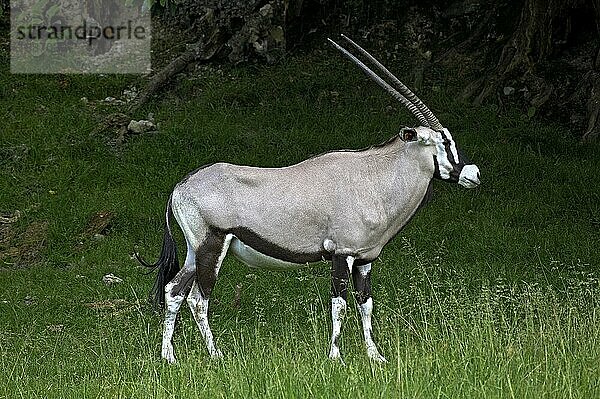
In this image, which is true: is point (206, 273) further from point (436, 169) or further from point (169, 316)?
point (436, 169)

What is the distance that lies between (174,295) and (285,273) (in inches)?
106

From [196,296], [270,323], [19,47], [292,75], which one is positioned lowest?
[19,47]

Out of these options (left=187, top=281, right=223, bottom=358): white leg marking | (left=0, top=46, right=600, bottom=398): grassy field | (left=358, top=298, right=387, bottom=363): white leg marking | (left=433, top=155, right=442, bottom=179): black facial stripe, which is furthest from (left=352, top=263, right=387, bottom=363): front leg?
(left=187, top=281, right=223, bottom=358): white leg marking

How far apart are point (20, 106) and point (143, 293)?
7372 mm

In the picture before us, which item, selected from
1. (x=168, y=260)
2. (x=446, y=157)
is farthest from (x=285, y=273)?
(x=446, y=157)

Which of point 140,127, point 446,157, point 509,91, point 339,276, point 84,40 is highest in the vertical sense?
point 446,157

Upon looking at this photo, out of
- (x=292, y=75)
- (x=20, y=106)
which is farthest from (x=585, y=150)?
(x=20, y=106)

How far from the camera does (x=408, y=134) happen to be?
25.0 ft

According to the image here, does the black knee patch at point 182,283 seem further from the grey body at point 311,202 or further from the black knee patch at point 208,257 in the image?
the grey body at point 311,202

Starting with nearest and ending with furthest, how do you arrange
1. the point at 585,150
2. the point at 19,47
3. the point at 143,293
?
the point at 143,293
the point at 585,150
the point at 19,47

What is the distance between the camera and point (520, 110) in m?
14.8

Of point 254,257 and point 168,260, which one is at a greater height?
point 254,257

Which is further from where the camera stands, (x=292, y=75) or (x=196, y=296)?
(x=292, y=75)

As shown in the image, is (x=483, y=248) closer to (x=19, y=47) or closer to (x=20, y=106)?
(x=20, y=106)
